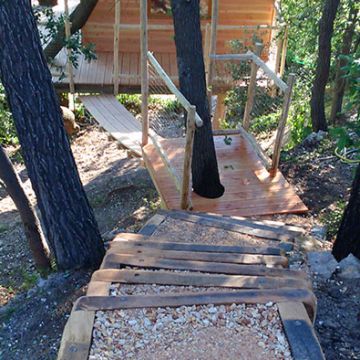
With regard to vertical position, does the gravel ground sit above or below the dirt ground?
above

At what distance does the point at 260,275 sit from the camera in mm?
2783

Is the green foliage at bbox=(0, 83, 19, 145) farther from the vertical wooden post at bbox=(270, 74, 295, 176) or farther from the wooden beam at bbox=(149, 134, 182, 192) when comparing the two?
the vertical wooden post at bbox=(270, 74, 295, 176)

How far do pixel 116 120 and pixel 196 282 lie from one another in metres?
5.49

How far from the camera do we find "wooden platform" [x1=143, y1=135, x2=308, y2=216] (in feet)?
17.3

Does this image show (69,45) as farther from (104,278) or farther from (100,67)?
(100,67)

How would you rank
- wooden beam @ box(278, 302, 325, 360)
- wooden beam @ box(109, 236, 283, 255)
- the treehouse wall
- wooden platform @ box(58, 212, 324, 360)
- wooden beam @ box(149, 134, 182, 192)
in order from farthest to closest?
the treehouse wall → wooden beam @ box(149, 134, 182, 192) → wooden beam @ box(109, 236, 283, 255) → wooden platform @ box(58, 212, 324, 360) → wooden beam @ box(278, 302, 325, 360)

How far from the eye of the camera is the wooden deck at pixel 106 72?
8656mm

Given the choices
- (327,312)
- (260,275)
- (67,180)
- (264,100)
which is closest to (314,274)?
(327,312)

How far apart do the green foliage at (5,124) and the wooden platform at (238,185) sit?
183 inches

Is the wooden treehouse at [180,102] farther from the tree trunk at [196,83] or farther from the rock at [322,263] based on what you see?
the rock at [322,263]

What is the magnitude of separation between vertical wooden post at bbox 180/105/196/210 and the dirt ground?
0.89 metres

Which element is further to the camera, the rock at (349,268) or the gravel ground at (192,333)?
the rock at (349,268)

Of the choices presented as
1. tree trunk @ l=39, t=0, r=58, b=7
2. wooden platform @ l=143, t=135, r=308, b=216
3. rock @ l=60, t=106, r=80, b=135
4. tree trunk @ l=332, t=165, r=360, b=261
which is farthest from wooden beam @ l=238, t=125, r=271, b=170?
tree trunk @ l=39, t=0, r=58, b=7

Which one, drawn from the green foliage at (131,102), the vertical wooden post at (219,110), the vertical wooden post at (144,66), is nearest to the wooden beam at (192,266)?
the vertical wooden post at (144,66)
